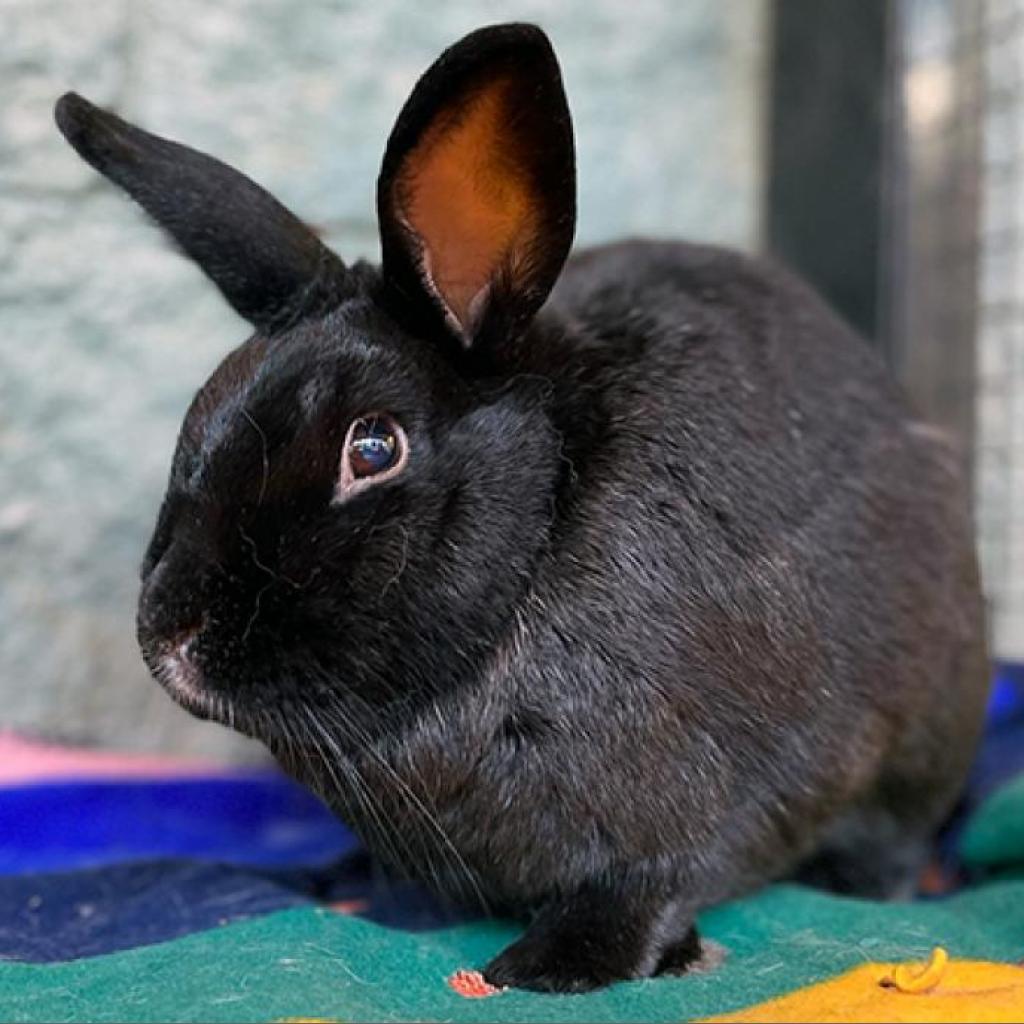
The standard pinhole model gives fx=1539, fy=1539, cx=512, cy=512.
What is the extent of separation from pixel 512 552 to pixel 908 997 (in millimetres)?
364

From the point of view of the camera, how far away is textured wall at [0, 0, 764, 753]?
5.08ft

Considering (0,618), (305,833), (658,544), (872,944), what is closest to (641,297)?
(658,544)

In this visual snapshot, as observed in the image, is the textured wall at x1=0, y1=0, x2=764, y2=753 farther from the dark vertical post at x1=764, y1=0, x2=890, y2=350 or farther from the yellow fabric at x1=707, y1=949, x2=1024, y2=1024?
the yellow fabric at x1=707, y1=949, x2=1024, y2=1024

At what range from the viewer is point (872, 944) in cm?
106

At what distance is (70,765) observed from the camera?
4.97 ft

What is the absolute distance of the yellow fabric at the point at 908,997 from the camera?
0.86 m

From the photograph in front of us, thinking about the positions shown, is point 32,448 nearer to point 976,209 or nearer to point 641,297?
point 641,297

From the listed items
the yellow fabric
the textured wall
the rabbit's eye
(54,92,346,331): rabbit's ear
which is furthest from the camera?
the textured wall

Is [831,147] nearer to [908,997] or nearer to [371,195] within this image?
[371,195]

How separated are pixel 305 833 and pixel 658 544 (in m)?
0.61

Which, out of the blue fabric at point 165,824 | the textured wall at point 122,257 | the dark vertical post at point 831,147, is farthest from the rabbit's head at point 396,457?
the dark vertical post at point 831,147

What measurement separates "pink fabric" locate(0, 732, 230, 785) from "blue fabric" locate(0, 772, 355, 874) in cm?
3

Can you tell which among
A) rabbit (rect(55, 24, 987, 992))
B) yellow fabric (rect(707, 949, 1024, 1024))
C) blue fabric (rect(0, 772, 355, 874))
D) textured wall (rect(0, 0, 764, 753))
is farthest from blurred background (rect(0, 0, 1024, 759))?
yellow fabric (rect(707, 949, 1024, 1024))

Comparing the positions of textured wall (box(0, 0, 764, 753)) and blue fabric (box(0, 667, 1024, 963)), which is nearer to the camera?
blue fabric (box(0, 667, 1024, 963))
